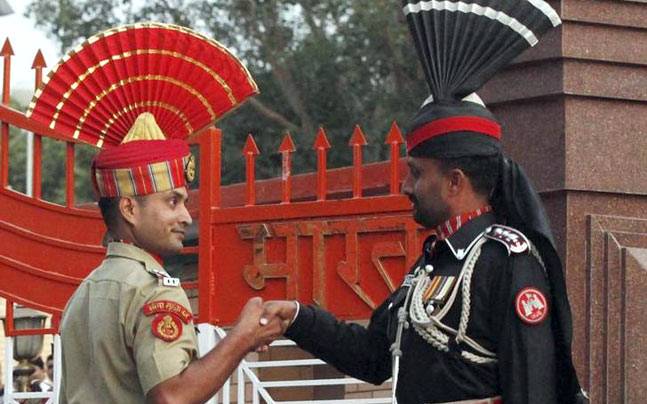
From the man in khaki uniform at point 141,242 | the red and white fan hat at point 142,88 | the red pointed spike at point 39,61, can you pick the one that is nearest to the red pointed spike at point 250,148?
the red pointed spike at point 39,61

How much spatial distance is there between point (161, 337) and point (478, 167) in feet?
3.06

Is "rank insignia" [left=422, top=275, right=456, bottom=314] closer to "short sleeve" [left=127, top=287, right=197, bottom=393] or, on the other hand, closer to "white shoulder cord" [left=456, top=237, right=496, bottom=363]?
"white shoulder cord" [left=456, top=237, right=496, bottom=363]

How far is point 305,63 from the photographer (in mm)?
19297

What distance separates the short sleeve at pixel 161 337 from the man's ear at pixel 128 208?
261 mm

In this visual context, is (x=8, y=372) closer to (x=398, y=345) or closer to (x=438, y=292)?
(x=398, y=345)

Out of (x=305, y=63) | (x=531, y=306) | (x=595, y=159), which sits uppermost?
(x=305, y=63)

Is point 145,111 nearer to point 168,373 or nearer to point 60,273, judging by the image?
point 168,373

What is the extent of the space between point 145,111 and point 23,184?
1282 inches

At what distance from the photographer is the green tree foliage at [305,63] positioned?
1862 centimetres

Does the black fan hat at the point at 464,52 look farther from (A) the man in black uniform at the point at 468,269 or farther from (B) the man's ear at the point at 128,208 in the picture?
(B) the man's ear at the point at 128,208

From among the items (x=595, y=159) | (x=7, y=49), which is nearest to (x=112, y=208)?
(x=595, y=159)

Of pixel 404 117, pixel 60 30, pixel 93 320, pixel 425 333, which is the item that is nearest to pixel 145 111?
pixel 93 320

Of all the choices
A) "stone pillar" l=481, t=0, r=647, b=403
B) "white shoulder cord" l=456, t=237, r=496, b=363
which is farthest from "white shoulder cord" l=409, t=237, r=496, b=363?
"stone pillar" l=481, t=0, r=647, b=403

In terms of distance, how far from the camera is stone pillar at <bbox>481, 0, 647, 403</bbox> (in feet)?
16.5
